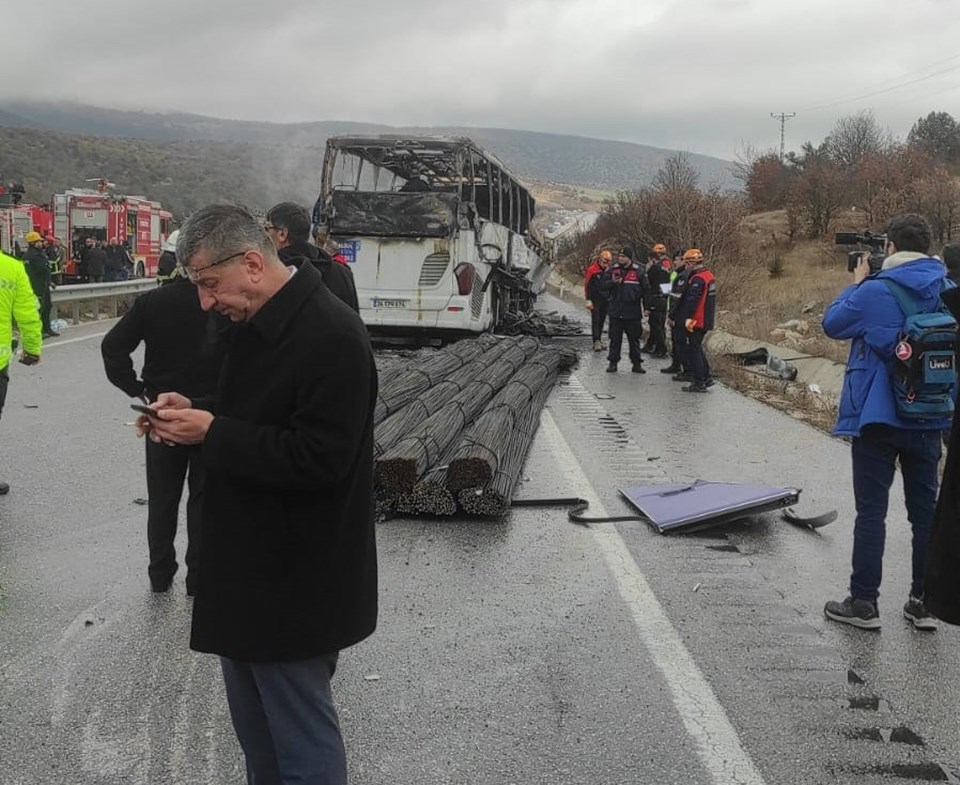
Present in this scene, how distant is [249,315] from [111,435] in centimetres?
686

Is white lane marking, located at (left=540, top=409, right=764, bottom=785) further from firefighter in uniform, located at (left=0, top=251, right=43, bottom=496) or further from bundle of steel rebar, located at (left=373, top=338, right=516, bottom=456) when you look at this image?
firefighter in uniform, located at (left=0, top=251, right=43, bottom=496)

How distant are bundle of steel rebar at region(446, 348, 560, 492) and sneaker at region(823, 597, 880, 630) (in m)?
2.43

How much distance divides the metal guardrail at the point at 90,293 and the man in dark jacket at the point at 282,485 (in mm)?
16190

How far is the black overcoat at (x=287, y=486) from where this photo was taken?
2262mm

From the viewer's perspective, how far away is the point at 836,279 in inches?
1165

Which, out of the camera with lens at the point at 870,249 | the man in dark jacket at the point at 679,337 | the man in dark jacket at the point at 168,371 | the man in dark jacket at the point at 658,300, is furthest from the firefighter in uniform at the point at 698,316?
the man in dark jacket at the point at 168,371

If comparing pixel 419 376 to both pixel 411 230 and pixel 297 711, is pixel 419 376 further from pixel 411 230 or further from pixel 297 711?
pixel 297 711

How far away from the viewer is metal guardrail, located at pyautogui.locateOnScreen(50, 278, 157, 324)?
17.7 meters

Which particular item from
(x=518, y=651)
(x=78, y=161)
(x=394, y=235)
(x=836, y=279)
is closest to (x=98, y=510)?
(x=518, y=651)

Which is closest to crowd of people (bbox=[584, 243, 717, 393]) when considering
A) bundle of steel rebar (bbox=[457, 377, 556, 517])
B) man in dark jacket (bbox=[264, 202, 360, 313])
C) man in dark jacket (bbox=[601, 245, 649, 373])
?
man in dark jacket (bbox=[601, 245, 649, 373])

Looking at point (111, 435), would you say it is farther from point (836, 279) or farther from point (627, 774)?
point (836, 279)

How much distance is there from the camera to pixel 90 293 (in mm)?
19000

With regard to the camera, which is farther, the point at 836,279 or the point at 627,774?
the point at 836,279

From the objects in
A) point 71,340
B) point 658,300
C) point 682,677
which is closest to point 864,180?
point 658,300
